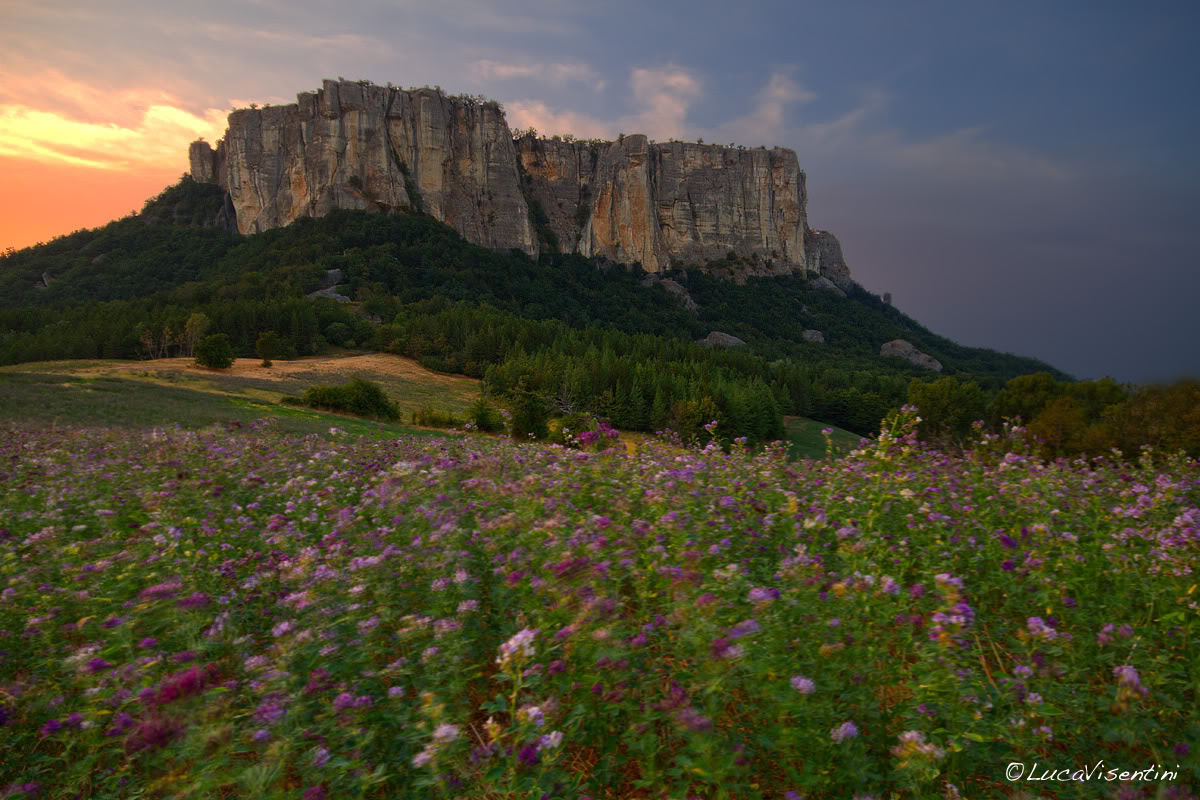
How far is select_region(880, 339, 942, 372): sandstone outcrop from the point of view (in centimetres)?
11062

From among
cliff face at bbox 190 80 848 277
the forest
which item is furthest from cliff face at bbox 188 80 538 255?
the forest

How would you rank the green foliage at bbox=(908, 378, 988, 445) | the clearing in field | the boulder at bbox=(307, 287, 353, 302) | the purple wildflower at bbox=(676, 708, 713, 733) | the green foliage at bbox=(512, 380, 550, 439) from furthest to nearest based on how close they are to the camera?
the boulder at bbox=(307, 287, 353, 302) → the green foliage at bbox=(908, 378, 988, 445) → the green foliage at bbox=(512, 380, 550, 439) → the clearing in field → the purple wildflower at bbox=(676, 708, 713, 733)

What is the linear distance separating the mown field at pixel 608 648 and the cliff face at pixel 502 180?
117m

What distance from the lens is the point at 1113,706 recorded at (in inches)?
83.4

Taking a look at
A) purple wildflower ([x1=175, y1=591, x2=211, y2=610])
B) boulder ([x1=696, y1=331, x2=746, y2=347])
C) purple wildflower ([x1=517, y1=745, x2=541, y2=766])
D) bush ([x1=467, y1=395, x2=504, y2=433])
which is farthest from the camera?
boulder ([x1=696, y1=331, x2=746, y2=347])

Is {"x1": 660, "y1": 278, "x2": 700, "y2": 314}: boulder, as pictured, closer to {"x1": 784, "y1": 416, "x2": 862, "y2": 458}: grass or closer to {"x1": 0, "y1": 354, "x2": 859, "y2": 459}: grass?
{"x1": 784, "y1": 416, "x2": 862, "y2": 458}: grass

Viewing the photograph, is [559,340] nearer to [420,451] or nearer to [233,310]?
[233,310]

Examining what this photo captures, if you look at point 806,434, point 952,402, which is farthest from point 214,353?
point 952,402

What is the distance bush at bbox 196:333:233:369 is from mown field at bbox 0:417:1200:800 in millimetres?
55300

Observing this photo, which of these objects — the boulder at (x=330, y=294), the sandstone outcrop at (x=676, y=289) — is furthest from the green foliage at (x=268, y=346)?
the sandstone outcrop at (x=676, y=289)

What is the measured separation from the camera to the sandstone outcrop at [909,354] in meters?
111

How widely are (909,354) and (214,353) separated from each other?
114627 millimetres

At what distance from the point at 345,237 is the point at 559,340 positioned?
54596mm

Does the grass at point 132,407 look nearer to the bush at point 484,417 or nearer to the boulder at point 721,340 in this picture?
the bush at point 484,417
